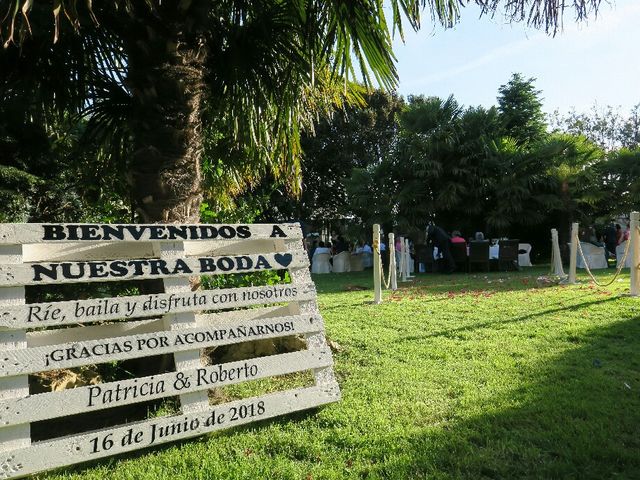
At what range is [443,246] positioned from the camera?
55.7 feet

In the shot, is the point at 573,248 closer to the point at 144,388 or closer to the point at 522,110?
the point at 144,388

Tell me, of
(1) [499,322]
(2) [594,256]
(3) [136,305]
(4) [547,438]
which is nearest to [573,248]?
(1) [499,322]

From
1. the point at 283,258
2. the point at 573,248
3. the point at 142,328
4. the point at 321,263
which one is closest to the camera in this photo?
the point at 142,328

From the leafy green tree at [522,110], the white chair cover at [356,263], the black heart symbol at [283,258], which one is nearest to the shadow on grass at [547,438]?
the black heart symbol at [283,258]

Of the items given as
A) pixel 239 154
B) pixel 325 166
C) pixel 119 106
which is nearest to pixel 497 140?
pixel 325 166

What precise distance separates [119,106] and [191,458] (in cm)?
304

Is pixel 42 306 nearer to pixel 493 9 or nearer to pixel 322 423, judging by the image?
pixel 322 423

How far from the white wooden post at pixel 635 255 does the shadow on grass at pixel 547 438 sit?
477cm

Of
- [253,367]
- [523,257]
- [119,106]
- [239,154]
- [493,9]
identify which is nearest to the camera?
[253,367]

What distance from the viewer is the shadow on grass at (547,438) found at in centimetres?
265

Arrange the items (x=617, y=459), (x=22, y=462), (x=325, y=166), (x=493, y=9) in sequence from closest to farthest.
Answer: (x=22, y=462)
(x=617, y=459)
(x=493, y=9)
(x=325, y=166)

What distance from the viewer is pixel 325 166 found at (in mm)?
30828

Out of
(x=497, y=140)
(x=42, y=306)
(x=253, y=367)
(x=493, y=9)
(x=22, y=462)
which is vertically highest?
(x=497, y=140)

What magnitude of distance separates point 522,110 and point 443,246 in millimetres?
12275
